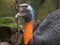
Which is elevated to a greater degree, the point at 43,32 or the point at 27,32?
the point at 27,32

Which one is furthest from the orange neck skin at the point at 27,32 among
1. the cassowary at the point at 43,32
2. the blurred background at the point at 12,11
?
the blurred background at the point at 12,11

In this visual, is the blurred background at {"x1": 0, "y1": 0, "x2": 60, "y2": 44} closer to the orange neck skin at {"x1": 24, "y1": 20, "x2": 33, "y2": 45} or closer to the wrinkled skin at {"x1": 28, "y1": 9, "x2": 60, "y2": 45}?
the wrinkled skin at {"x1": 28, "y1": 9, "x2": 60, "y2": 45}

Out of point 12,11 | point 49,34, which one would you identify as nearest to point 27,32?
point 49,34

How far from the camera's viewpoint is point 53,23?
422 cm

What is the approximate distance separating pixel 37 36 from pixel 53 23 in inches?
20.4

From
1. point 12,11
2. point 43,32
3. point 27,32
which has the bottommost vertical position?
point 12,11

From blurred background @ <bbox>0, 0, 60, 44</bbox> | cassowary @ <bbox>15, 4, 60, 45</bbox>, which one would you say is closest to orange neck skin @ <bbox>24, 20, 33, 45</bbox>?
cassowary @ <bbox>15, 4, 60, 45</bbox>

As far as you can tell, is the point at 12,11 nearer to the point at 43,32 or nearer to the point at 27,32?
the point at 43,32

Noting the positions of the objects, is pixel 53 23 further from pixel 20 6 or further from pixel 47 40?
pixel 20 6

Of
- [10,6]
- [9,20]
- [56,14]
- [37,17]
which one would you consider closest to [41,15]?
[37,17]

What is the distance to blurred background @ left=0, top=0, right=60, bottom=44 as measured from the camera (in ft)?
18.7

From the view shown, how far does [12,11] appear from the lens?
20.9ft

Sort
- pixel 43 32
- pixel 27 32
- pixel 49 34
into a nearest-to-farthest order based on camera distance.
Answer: pixel 27 32
pixel 49 34
pixel 43 32

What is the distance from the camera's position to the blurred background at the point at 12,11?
5695 mm
